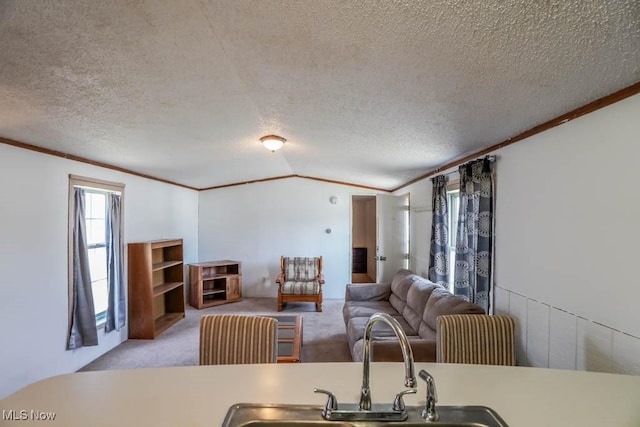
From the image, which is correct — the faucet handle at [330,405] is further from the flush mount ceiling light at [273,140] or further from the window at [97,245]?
the window at [97,245]

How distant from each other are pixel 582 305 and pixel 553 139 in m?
0.95

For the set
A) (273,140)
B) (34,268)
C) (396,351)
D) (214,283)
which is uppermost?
(273,140)

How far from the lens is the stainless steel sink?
1.00 m

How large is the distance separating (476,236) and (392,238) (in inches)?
89.6

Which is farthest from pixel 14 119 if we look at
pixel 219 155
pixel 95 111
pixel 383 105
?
pixel 383 105

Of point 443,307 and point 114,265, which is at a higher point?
point 114,265

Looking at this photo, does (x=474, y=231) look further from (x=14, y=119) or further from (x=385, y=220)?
(x=14, y=119)

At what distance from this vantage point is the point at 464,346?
168 centimetres

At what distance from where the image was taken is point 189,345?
383 centimetres

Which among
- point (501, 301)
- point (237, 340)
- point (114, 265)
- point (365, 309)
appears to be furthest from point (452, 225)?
point (114, 265)

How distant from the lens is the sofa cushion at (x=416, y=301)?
3.19 meters

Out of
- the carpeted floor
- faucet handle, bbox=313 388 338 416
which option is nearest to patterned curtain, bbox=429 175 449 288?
the carpeted floor
